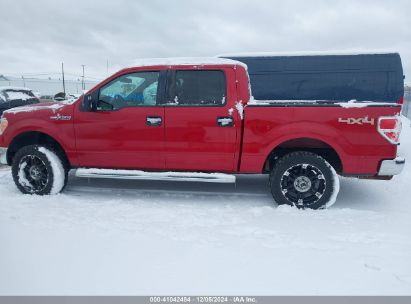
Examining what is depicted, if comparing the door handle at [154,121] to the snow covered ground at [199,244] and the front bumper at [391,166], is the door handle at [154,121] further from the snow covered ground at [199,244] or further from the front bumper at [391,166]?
the front bumper at [391,166]

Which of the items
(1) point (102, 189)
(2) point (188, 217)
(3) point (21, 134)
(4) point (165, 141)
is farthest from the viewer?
(1) point (102, 189)

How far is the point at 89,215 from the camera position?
12.4ft

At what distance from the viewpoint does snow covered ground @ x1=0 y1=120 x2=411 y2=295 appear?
2428 millimetres

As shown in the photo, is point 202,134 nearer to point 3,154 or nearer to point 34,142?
point 34,142

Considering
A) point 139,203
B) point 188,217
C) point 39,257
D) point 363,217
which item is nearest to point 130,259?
point 39,257

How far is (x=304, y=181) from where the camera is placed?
4074 mm

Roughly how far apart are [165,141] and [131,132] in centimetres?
49

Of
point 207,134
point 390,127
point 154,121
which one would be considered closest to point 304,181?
point 390,127

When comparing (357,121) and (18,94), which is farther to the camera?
(18,94)

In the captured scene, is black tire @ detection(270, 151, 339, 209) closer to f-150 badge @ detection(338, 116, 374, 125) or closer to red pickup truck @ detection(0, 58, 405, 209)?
red pickup truck @ detection(0, 58, 405, 209)

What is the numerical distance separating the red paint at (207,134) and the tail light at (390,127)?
51 millimetres

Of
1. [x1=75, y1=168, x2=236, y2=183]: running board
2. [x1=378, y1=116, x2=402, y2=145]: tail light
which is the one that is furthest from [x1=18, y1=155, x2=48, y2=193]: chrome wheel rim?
[x1=378, y1=116, x2=402, y2=145]: tail light

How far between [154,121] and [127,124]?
385mm

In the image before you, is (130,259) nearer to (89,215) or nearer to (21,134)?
(89,215)
